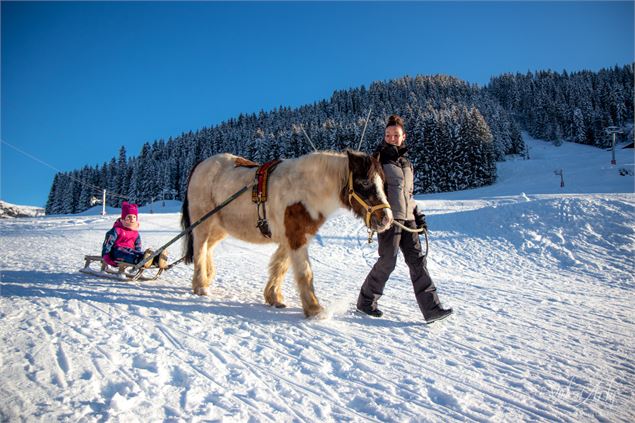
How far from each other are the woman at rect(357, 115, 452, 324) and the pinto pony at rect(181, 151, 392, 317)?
29cm

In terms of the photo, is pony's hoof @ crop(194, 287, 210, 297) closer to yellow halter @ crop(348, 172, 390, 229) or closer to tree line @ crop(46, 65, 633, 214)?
yellow halter @ crop(348, 172, 390, 229)

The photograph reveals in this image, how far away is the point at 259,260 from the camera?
28.9 feet

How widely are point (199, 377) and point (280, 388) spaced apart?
56 cm

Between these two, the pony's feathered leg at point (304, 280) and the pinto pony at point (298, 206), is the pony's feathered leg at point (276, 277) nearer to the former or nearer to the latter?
the pinto pony at point (298, 206)

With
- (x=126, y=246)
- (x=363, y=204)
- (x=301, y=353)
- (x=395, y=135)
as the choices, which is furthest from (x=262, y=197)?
(x=126, y=246)

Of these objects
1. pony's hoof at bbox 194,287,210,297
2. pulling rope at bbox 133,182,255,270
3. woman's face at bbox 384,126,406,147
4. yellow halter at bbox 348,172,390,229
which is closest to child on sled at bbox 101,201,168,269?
pulling rope at bbox 133,182,255,270

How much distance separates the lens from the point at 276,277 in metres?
4.21

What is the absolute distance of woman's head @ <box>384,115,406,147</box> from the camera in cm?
381

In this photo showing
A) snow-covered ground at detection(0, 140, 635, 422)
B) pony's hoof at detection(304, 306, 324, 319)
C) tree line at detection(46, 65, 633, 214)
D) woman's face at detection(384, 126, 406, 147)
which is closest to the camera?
snow-covered ground at detection(0, 140, 635, 422)

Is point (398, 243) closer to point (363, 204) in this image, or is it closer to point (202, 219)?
point (363, 204)

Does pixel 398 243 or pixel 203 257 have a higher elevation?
A: pixel 398 243

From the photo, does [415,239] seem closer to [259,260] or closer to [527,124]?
[259,260]

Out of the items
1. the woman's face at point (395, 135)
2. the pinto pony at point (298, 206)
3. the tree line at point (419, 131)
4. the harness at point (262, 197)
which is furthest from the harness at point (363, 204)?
the tree line at point (419, 131)

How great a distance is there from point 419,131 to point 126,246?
5244 cm
